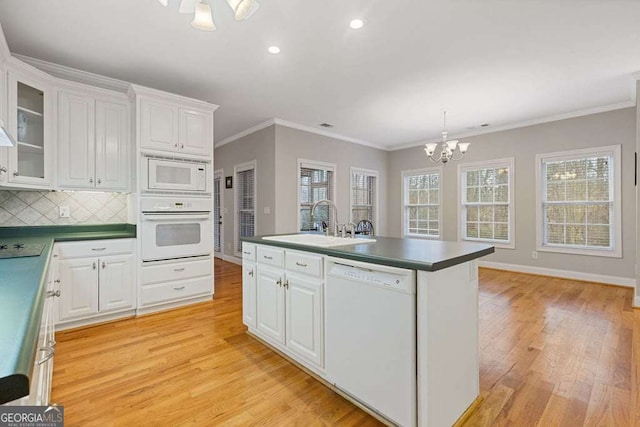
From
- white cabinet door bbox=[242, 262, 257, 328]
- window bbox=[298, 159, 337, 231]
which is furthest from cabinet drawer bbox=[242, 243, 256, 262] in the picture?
window bbox=[298, 159, 337, 231]

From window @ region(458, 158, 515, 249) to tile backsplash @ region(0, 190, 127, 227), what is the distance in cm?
576

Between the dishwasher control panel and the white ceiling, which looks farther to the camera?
the white ceiling

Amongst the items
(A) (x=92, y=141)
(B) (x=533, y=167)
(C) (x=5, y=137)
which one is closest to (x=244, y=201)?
(A) (x=92, y=141)

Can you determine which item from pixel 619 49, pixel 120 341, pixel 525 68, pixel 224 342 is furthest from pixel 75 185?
pixel 619 49

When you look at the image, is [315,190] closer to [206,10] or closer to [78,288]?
[78,288]

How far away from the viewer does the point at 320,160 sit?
5.67 meters

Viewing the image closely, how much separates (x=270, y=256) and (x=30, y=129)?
249 cm

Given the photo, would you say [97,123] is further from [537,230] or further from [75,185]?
[537,230]

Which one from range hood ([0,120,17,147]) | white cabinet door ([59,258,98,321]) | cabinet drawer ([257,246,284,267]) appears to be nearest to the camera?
range hood ([0,120,17,147])

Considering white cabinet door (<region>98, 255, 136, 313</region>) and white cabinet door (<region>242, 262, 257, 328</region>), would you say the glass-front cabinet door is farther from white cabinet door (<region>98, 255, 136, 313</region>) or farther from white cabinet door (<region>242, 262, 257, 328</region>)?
white cabinet door (<region>242, 262, 257, 328</region>)

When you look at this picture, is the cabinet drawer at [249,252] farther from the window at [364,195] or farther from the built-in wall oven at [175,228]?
the window at [364,195]

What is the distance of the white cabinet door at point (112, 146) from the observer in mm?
3084

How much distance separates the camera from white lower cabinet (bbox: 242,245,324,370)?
1.91 m

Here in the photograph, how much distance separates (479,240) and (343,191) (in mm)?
2813
